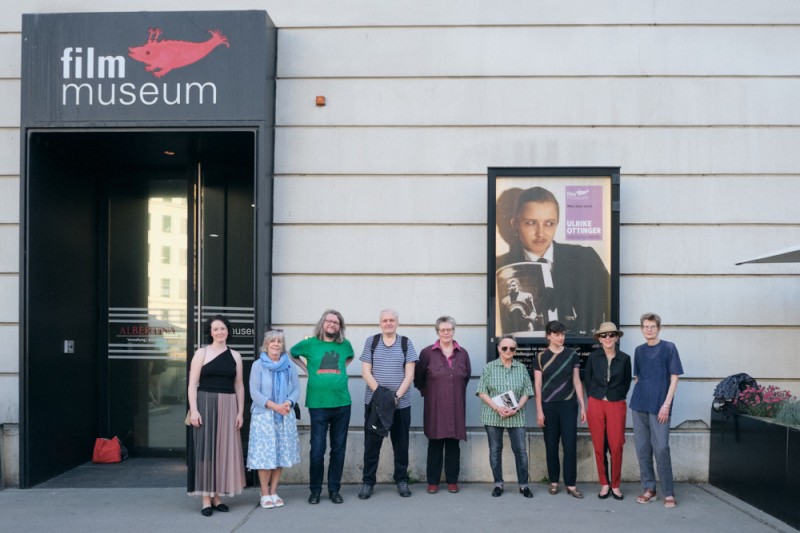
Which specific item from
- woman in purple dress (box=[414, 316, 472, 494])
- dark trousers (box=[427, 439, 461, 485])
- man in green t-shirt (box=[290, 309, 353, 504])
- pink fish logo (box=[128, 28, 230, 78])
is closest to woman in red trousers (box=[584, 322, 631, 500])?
woman in purple dress (box=[414, 316, 472, 494])

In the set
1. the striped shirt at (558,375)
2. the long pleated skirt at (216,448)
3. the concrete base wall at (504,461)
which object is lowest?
the concrete base wall at (504,461)

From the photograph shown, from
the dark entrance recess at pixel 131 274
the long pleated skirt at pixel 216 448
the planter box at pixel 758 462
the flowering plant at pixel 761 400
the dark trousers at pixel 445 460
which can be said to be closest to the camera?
the planter box at pixel 758 462

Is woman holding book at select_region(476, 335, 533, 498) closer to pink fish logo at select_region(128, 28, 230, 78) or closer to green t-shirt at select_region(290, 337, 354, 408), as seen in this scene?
green t-shirt at select_region(290, 337, 354, 408)

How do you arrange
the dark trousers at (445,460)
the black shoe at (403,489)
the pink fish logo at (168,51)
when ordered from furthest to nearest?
the pink fish logo at (168,51)
the dark trousers at (445,460)
the black shoe at (403,489)

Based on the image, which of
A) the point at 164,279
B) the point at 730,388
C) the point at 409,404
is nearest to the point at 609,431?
the point at 730,388

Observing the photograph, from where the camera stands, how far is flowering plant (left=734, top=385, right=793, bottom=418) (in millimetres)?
7453

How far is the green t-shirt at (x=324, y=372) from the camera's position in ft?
24.5

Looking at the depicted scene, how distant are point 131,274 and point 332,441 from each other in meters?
3.79

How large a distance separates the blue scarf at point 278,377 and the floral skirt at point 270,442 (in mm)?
101

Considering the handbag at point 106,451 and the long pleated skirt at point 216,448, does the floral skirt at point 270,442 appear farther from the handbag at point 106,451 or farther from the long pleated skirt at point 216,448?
the handbag at point 106,451

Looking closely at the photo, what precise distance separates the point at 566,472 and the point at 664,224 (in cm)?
281

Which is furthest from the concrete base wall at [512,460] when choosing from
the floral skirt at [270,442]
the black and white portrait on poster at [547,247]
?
the black and white portrait on poster at [547,247]

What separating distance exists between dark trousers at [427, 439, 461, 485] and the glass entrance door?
2759mm

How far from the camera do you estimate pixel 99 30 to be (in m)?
8.15
